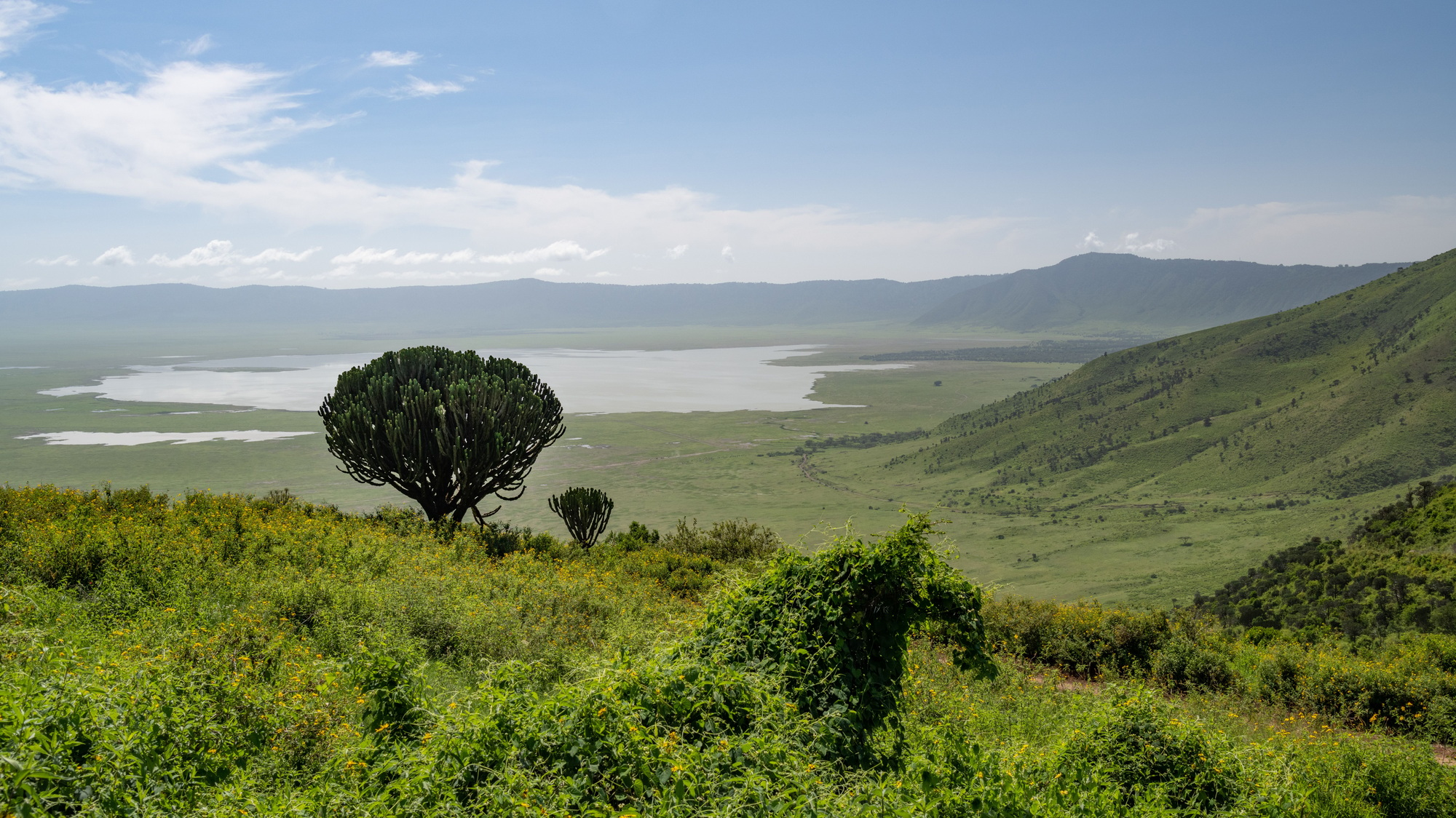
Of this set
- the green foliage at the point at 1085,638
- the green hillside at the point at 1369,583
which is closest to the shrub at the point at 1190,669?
the green foliage at the point at 1085,638

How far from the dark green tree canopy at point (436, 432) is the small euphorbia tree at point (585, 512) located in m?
2.20

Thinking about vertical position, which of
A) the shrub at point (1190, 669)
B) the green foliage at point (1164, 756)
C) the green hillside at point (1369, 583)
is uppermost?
the green foliage at point (1164, 756)

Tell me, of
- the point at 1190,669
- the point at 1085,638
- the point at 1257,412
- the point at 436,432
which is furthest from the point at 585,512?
the point at 1257,412

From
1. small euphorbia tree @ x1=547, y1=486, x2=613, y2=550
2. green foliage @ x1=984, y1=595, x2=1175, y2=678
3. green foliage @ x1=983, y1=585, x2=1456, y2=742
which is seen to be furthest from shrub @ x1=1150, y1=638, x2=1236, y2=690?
small euphorbia tree @ x1=547, y1=486, x2=613, y2=550

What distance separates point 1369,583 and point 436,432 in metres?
26.1

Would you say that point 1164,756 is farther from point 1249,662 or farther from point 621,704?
point 1249,662

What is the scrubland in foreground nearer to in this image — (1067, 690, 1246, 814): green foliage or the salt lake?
(1067, 690, 1246, 814): green foliage

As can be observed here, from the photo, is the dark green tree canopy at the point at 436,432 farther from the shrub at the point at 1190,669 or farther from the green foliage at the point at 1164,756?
the green foliage at the point at 1164,756

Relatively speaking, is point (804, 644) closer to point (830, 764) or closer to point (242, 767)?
point (830, 764)

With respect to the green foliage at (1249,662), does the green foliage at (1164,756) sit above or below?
above

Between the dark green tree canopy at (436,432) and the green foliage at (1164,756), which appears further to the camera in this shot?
the dark green tree canopy at (436,432)

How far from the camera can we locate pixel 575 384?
466 feet

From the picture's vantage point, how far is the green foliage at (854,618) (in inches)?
222

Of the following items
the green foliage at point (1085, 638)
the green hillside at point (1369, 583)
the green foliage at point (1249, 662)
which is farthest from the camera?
the green hillside at point (1369, 583)
